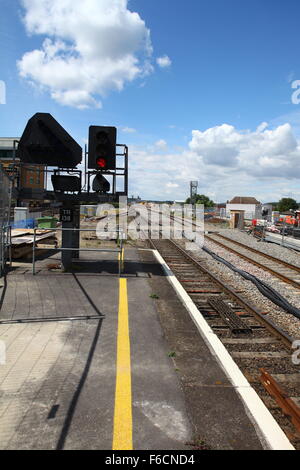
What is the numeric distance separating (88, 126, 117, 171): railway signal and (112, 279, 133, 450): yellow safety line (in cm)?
524

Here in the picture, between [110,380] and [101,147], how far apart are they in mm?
7040

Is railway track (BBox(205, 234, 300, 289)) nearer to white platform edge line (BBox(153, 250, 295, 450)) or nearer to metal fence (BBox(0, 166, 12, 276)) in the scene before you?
white platform edge line (BBox(153, 250, 295, 450))

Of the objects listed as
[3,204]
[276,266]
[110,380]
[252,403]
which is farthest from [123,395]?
[276,266]

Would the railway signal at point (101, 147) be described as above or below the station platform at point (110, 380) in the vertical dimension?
above

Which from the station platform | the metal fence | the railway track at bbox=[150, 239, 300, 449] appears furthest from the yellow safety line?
the metal fence

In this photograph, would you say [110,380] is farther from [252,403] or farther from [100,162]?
[100,162]

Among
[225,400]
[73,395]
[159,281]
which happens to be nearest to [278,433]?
[225,400]

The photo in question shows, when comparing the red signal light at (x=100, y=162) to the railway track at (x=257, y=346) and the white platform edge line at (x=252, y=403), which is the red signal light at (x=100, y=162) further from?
the white platform edge line at (x=252, y=403)

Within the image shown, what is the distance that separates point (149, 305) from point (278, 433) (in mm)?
3920

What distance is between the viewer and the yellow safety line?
2887mm

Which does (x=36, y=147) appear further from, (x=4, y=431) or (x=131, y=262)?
(x=4, y=431)

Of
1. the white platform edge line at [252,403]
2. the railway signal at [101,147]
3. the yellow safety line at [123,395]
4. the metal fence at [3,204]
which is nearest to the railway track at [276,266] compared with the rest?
the white platform edge line at [252,403]

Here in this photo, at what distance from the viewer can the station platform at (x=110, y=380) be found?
116 inches
